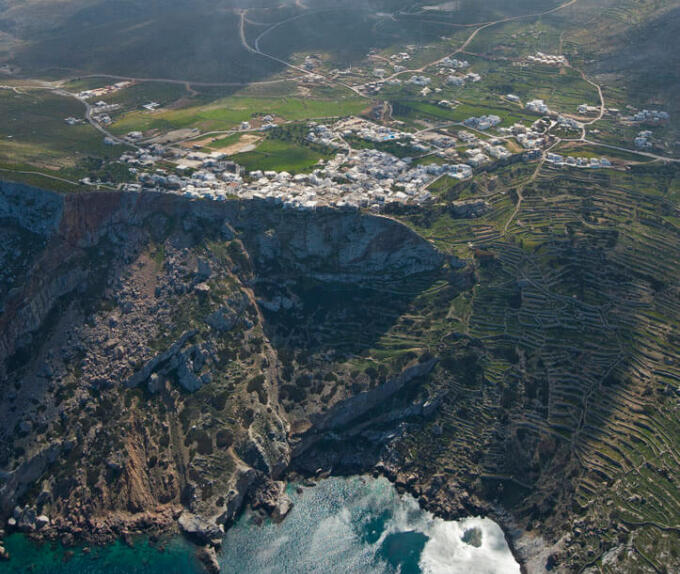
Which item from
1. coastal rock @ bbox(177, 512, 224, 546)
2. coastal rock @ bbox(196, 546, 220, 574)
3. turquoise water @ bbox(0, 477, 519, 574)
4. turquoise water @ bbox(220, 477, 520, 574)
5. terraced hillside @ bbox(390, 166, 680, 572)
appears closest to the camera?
coastal rock @ bbox(196, 546, 220, 574)

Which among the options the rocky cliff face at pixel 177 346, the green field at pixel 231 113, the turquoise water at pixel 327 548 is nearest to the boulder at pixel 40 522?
the rocky cliff face at pixel 177 346

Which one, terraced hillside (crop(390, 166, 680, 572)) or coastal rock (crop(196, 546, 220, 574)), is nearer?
coastal rock (crop(196, 546, 220, 574))

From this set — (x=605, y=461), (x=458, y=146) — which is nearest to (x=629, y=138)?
(x=458, y=146)

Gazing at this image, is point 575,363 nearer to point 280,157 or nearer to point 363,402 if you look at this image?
point 363,402

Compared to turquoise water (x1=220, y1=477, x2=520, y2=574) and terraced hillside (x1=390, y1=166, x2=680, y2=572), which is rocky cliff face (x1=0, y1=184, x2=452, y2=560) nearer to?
turquoise water (x1=220, y1=477, x2=520, y2=574)

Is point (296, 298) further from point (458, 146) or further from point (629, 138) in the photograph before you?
point (629, 138)

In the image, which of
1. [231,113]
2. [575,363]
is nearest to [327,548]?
→ [575,363]

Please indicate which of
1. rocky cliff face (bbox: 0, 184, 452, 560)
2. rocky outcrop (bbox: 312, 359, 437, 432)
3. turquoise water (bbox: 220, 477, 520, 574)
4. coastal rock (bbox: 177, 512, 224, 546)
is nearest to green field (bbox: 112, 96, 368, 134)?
rocky cliff face (bbox: 0, 184, 452, 560)
